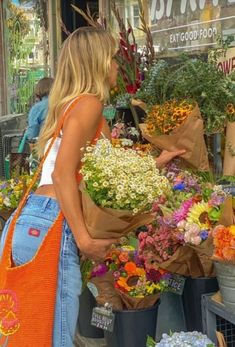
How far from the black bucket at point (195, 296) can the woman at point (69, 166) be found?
74cm

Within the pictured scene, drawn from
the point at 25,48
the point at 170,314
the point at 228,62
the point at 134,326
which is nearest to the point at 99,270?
the point at 134,326

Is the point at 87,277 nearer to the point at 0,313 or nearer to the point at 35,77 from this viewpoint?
the point at 0,313

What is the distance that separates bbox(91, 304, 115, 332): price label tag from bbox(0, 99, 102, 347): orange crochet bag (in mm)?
573

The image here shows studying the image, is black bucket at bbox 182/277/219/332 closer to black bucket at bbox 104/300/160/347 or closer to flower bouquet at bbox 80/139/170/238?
black bucket at bbox 104/300/160/347


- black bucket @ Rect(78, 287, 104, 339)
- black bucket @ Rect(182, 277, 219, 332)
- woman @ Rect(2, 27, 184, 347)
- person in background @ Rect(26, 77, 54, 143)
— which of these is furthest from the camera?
person in background @ Rect(26, 77, 54, 143)

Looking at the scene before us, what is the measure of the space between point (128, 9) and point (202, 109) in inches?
139

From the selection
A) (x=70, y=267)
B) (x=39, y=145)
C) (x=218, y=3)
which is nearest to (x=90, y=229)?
(x=70, y=267)

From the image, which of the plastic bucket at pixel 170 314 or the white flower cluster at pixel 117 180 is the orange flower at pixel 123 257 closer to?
the plastic bucket at pixel 170 314

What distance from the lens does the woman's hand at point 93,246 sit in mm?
2533

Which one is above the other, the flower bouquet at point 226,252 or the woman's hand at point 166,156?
the woman's hand at point 166,156

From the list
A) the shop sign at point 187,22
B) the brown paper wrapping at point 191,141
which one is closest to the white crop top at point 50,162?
the brown paper wrapping at point 191,141

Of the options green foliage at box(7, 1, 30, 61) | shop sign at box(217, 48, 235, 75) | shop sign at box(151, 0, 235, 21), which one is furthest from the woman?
green foliage at box(7, 1, 30, 61)

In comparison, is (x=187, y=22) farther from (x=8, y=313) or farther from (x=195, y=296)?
(x=8, y=313)

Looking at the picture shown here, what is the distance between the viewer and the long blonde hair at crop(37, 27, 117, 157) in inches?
106
